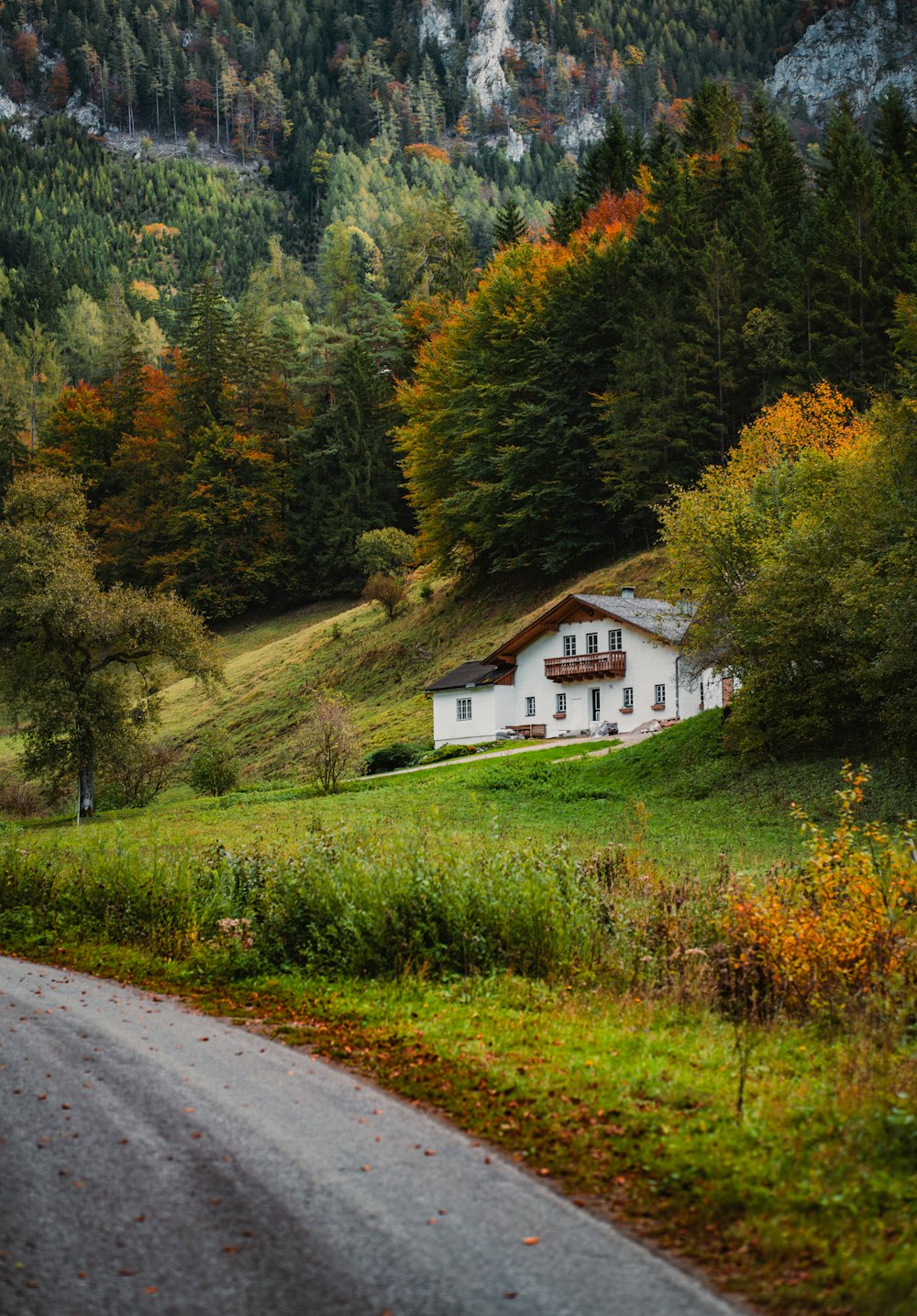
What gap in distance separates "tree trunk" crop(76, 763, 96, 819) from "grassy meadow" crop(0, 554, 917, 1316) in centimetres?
1679

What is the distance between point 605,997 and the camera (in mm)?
12336

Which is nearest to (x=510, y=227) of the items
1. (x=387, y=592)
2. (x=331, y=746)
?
(x=387, y=592)

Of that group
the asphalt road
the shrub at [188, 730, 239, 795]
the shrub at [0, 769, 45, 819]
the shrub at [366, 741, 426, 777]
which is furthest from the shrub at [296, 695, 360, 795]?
the asphalt road

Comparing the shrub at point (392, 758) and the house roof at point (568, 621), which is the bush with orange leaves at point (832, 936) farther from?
the shrub at point (392, 758)

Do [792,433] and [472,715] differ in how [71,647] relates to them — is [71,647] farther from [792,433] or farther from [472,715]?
[792,433]

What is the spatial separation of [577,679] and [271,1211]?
44754 millimetres

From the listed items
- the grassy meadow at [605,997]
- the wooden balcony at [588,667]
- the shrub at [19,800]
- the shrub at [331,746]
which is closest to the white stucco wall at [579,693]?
the wooden balcony at [588,667]

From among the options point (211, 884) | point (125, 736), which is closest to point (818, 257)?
point (125, 736)

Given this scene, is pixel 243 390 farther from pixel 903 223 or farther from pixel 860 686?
pixel 860 686

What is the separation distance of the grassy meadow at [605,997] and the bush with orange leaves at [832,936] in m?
0.04

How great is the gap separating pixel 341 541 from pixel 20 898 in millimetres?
62410

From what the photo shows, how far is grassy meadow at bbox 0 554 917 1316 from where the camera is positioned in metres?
7.09

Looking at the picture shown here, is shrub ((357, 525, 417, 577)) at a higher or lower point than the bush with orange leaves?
higher

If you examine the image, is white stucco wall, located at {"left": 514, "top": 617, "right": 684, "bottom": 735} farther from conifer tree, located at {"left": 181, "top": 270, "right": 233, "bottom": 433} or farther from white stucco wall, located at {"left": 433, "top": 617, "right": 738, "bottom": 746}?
conifer tree, located at {"left": 181, "top": 270, "right": 233, "bottom": 433}
